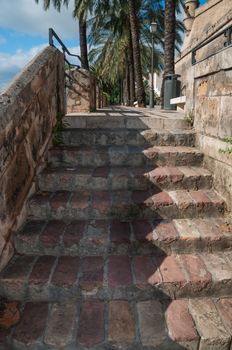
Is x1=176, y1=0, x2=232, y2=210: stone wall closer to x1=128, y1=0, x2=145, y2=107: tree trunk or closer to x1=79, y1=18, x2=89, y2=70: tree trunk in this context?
x1=128, y1=0, x2=145, y2=107: tree trunk

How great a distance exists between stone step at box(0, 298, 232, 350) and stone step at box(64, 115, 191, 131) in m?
2.61

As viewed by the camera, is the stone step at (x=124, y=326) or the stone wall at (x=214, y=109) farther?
the stone wall at (x=214, y=109)

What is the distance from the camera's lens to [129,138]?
Answer: 12.6 ft

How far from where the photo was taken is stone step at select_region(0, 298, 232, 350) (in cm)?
185

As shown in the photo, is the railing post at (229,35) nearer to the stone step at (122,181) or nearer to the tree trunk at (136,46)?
the stone step at (122,181)

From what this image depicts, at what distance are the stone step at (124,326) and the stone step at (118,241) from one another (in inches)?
17.4

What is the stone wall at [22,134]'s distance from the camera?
2287mm

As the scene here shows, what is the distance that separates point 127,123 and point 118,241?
7.25 ft

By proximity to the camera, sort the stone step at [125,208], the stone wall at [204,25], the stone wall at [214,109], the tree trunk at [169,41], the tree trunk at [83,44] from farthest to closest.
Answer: the stone wall at [204,25] → the tree trunk at [83,44] → the tree trunk at [169,41] → the stone wall at [214,109] → the stone step at [125,208]

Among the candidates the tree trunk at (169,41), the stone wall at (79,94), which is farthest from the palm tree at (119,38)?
the stone wall at (79,94)

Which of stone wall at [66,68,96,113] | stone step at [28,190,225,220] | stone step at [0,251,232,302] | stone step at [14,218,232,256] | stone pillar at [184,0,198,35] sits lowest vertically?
stone step at [0,251,232,302]

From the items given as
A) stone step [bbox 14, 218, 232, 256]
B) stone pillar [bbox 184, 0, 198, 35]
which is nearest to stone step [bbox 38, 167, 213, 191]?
stone step [bbox 14, 218, 232, 256]

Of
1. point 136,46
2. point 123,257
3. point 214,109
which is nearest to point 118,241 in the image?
point 123,257

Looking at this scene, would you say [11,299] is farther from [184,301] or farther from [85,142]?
[85,142]
